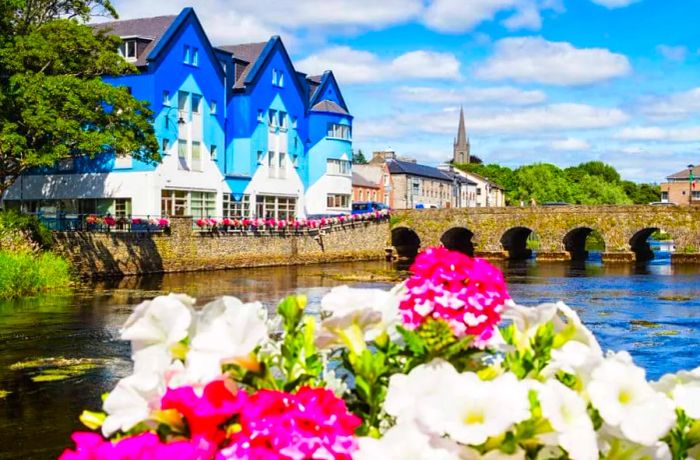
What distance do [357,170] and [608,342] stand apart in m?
78.5

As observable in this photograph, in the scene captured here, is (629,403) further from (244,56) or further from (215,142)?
(244,56)

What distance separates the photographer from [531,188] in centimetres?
13888

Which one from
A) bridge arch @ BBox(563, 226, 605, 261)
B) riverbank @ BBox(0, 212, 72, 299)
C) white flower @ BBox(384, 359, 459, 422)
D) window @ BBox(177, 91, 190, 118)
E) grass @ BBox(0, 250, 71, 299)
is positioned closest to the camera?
white flower @ BBox(384, 359, 459, 422)

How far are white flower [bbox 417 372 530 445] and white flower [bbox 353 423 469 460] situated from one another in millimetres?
44

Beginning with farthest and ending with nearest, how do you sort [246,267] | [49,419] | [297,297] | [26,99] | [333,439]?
[246,267] → [26,99] → [49,419] → [297,297] → [333,439]

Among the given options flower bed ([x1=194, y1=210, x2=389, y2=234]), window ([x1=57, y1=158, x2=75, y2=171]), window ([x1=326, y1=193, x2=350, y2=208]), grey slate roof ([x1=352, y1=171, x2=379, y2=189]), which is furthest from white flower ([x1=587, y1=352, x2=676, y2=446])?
grey slate roof ([x1=352, y1=171, x2=379, y2=189])

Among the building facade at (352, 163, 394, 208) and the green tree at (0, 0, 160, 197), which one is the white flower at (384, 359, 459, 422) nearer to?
the green tree at (0, 0, 160, 197)

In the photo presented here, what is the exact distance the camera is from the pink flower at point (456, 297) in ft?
11.5

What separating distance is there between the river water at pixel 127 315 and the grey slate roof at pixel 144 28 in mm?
14163

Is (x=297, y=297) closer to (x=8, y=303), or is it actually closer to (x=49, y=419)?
(x=49, y=419)

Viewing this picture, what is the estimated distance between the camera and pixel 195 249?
1949 inches

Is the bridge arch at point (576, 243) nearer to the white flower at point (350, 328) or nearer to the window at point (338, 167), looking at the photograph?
the window at point (338, 167)

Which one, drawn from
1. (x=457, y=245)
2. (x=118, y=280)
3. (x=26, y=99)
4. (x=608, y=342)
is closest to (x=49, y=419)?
(x=608, y=342)

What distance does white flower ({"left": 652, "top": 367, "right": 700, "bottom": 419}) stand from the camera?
10.9 ft
